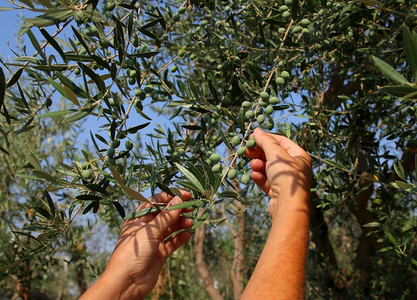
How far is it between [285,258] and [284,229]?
73 millimetres

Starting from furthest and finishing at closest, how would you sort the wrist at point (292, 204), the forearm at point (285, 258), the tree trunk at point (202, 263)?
the tree trunk at point (202, 263)
the wrist at point (292, 204)
the forearm at point (285, 258)

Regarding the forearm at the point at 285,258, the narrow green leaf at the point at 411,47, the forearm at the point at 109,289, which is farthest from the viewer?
the forearm at the point at 109,289

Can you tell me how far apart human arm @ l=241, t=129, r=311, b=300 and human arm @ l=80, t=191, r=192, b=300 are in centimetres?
33

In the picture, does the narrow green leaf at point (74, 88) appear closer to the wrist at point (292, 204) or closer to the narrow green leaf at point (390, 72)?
the wrist at point (292, 204)

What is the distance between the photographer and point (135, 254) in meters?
1.43

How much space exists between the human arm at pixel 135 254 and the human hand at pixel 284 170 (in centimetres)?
30

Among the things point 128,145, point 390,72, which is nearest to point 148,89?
point 128,145

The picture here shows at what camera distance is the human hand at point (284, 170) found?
1073 mm

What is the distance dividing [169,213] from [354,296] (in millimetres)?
2992

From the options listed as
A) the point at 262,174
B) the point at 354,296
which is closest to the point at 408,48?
the point at 262,174

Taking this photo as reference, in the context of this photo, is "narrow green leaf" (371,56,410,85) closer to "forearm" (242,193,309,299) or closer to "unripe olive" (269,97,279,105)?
"forearm" (242,193,309,299)

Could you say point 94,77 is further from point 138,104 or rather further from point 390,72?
point 390,72

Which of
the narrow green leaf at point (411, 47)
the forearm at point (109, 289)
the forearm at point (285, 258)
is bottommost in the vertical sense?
the forearm at point (285, 258)

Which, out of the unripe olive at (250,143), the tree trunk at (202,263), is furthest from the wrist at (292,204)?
the tree trunk at (202,263)
